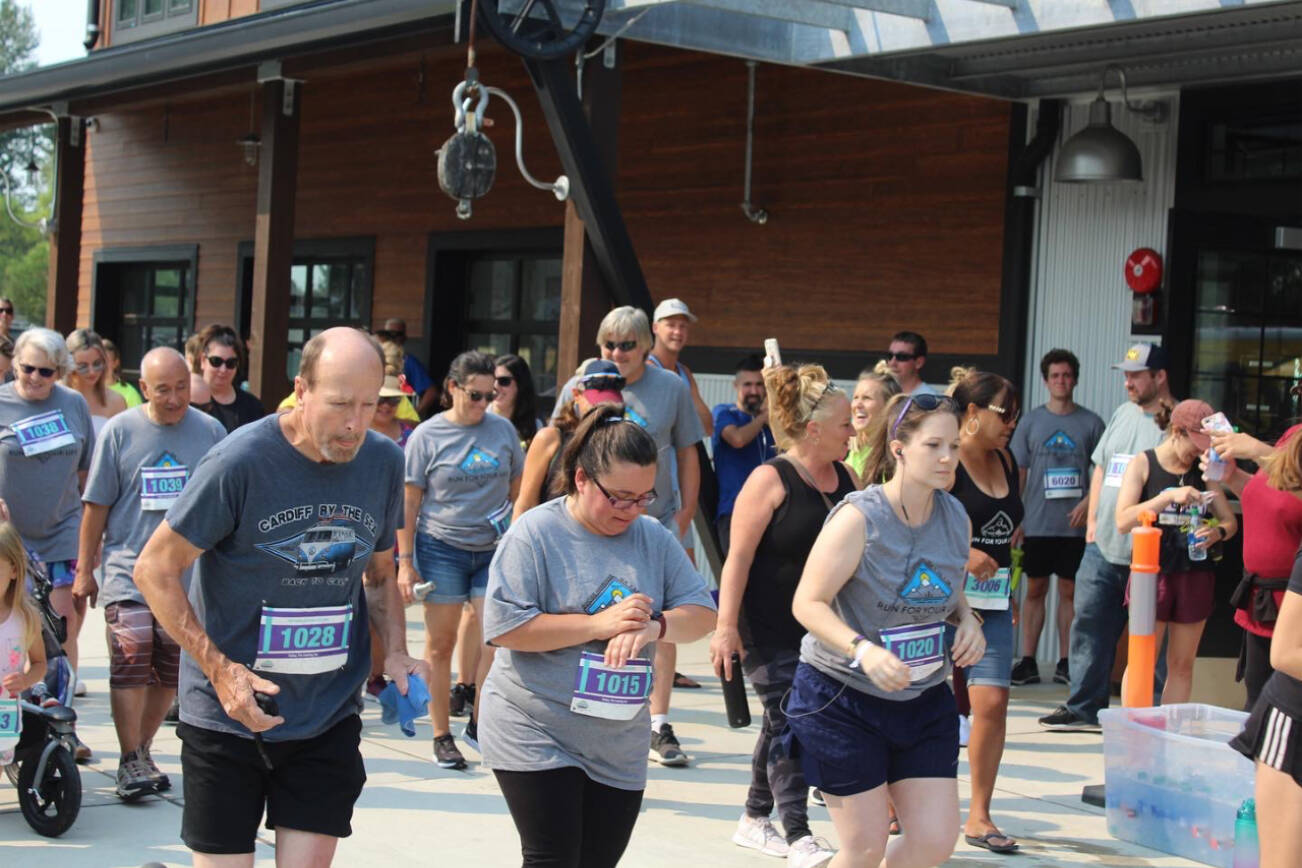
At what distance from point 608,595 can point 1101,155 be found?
647 cm

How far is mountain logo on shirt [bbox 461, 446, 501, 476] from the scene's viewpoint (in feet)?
24.8

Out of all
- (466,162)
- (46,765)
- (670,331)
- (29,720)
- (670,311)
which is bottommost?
(46,765)

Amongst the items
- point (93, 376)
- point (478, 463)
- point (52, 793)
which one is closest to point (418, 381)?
point (93, 376)

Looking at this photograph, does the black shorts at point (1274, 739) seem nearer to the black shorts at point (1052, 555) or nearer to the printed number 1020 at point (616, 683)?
the printed number 1020 at point (616, 683)

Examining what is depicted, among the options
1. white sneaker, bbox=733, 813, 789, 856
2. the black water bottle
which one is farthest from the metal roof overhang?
white sneaker, bbox=733, 813, 789, 856

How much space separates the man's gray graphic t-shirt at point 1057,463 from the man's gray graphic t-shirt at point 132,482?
17.0ft

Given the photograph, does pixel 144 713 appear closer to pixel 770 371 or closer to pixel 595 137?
pixel 770 371

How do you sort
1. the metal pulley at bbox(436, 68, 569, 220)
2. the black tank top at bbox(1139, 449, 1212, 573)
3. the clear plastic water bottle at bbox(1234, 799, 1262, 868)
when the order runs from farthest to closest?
1. the metal pulley at bbox(436, 68, 569, 220)
2. the black tank top at bbox(1139, 449, 1212, 573)
3. the clear plastic water bottle at bbox(1234, 799, 1262, 868)

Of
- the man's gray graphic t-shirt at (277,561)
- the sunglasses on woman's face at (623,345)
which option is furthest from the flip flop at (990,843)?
the man's gray graphic t-shirt at (277,561)

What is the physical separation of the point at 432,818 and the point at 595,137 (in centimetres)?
444

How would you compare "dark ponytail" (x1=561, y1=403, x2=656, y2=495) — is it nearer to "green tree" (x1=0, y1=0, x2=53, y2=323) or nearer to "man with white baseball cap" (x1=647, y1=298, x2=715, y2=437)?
"man with white baseball cap" (x1=647, y1=298, x2=715, y2=437)

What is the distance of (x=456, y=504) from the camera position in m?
7.54

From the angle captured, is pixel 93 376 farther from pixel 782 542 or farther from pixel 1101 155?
pixel 1101 155

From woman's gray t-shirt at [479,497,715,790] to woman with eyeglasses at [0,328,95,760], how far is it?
410cm
